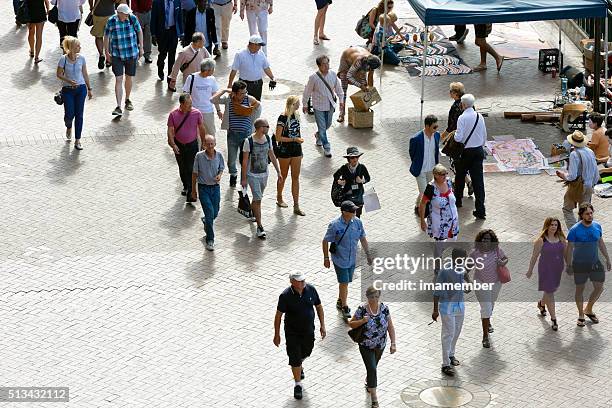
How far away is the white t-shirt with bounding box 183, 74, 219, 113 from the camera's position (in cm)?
2114

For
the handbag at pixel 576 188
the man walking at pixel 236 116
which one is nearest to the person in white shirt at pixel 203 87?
the man walking at pixel 236 116

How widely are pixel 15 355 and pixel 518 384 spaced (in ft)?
17.8

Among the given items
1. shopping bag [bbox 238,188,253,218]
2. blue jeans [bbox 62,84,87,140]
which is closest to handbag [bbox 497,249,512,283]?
shopping bag [bbox 238,188,253,218]

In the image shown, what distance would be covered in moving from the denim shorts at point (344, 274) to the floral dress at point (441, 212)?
135 centimetres

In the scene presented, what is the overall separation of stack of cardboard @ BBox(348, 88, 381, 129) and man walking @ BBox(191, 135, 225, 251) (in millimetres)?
4552

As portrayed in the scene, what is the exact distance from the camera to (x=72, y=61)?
71.4 ft

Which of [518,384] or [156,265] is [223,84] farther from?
[518,384]

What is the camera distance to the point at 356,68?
23.1m

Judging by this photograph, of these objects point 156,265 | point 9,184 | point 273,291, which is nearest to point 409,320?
point 273,291

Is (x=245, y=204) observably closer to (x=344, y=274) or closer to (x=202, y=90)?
(x=202, y=90)

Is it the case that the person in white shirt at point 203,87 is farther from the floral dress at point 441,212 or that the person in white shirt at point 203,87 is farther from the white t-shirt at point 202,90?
the floral dress at point 441,212

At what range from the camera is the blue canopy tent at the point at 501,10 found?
862 inches

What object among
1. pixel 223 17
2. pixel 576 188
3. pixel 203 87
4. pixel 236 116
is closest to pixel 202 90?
pixel 203 87

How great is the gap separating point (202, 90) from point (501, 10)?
466 cm
